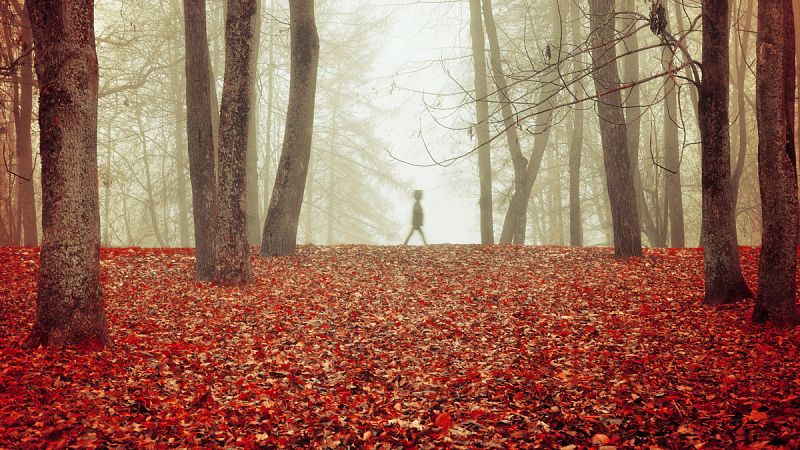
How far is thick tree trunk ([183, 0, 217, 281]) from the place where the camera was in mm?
9602

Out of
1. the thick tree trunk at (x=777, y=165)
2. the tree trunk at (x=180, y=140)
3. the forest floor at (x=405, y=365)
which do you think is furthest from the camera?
the tree trunk at (x=180, y=140)

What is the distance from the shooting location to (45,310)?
6.02 m

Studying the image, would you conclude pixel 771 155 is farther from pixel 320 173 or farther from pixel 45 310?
pixel 320 173

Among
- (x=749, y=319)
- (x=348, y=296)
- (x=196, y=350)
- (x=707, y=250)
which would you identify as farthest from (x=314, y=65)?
(x=749, y=319)

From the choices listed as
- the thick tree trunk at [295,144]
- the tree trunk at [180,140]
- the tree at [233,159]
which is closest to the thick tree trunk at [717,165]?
the tree at [233,159]

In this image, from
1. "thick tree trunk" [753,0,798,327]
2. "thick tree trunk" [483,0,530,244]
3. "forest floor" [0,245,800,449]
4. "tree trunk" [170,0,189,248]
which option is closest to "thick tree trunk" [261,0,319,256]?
"forest floor" [0,245,800,449]

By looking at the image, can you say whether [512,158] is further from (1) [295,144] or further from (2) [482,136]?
(1) [295,144]

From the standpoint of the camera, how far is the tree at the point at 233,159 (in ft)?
29.9

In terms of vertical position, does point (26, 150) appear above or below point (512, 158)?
above

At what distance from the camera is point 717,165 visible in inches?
303

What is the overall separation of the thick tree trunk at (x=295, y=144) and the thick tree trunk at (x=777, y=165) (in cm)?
744

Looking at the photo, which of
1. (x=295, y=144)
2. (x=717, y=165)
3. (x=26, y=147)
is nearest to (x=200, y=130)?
(x=295, y=144)

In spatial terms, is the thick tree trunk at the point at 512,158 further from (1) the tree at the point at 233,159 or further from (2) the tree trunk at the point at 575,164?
(1) the tree at the point at 233,159

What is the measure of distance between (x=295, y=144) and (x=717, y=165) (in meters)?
7.24
